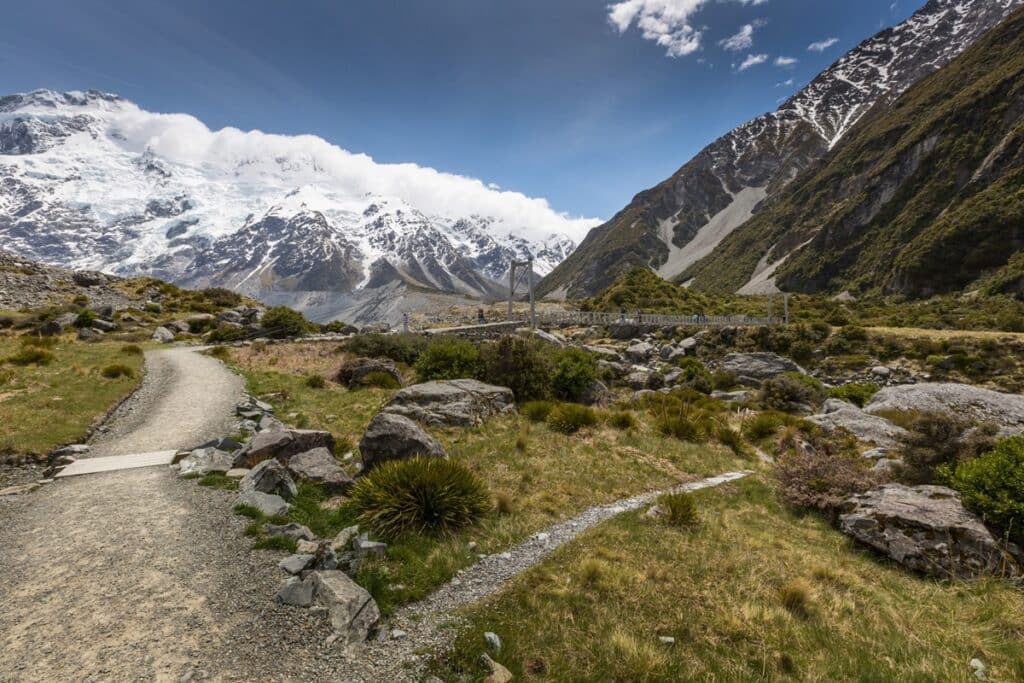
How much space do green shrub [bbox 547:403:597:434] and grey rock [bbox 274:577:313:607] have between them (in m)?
10.3

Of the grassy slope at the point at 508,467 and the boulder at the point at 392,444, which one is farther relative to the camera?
the boulder at the point at 392,444

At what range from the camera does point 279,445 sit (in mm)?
10234

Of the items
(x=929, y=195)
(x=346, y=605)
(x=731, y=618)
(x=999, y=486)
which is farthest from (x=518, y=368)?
(x=929, y=195)

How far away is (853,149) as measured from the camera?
16475cm

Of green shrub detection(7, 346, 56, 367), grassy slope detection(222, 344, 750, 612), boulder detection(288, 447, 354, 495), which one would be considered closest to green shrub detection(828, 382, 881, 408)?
grassy slope detection(222, 344, 750, 612)

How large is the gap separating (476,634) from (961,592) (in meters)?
7.66

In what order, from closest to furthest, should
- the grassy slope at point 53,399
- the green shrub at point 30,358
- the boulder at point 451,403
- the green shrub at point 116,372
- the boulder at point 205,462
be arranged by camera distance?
the boulder at point 205,462 → the grassy slope at point 53,399 → the boulder at point 451,403 → the green shrub at point 116,372 → the green shrub at point 30,358

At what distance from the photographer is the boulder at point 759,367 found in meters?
31.5

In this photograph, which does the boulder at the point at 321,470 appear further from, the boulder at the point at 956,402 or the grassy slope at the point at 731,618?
the boulder at the point at 956,402

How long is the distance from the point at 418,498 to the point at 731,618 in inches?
201

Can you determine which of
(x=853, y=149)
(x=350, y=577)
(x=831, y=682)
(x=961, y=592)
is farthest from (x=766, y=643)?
(x=853, y=149)

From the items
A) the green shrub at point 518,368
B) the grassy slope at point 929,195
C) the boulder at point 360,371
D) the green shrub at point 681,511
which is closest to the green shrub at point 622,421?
the green shrub at point 518,368

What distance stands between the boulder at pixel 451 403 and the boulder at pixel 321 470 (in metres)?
3.77

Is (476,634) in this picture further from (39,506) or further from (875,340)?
(875,340)
